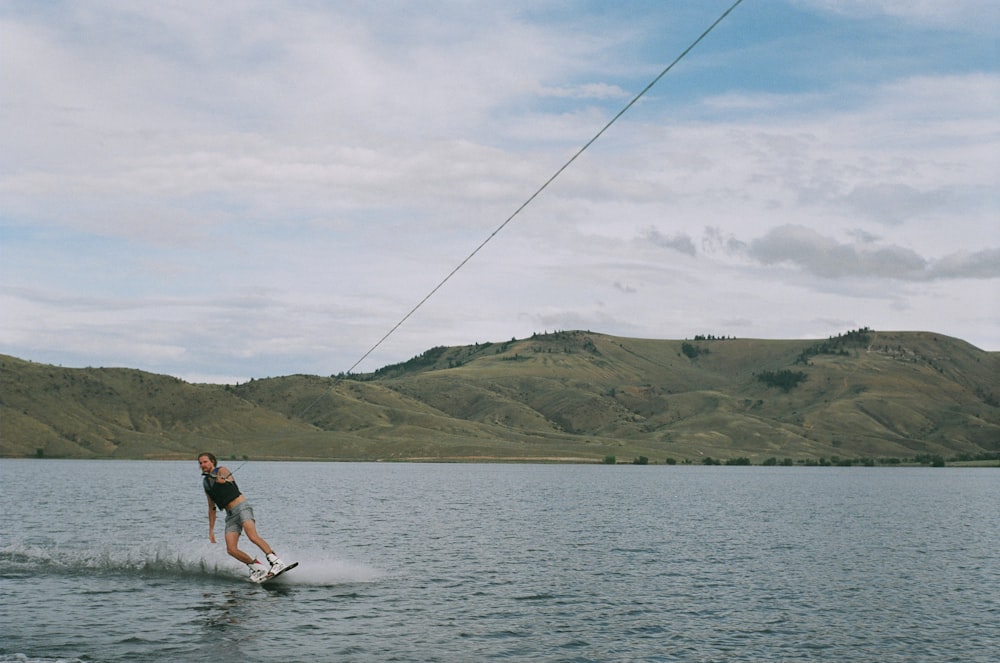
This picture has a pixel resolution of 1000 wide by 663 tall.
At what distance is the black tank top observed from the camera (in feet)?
108

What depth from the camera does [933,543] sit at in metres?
65.4

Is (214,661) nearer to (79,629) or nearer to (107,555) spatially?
(79,629)

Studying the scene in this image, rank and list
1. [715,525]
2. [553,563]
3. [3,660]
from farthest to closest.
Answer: [715,525] → [553,563] → [3,660]

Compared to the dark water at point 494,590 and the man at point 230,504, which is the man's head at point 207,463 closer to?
the man at point 230,504

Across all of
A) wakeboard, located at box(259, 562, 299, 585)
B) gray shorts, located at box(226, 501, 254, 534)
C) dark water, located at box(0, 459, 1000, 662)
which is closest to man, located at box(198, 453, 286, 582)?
gray shorts, located at box(226, 501, 254, 534)

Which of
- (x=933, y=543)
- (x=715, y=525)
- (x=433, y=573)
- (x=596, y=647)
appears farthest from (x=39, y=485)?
(x=596, y=647)

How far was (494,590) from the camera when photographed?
1494 inches

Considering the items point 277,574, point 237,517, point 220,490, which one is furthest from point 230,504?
point 277,574

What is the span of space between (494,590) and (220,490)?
11501 mm

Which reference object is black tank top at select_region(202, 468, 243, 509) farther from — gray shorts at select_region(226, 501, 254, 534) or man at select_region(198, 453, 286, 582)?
gray shorts at select_region(226, 501, 254, 534)

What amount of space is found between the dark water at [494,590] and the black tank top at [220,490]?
131 inches

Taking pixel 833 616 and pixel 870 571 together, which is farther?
pixel 870 571

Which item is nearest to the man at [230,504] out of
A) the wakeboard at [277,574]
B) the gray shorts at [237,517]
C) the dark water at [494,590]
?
the gray shorts at [237,517]

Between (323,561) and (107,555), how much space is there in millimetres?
9063
